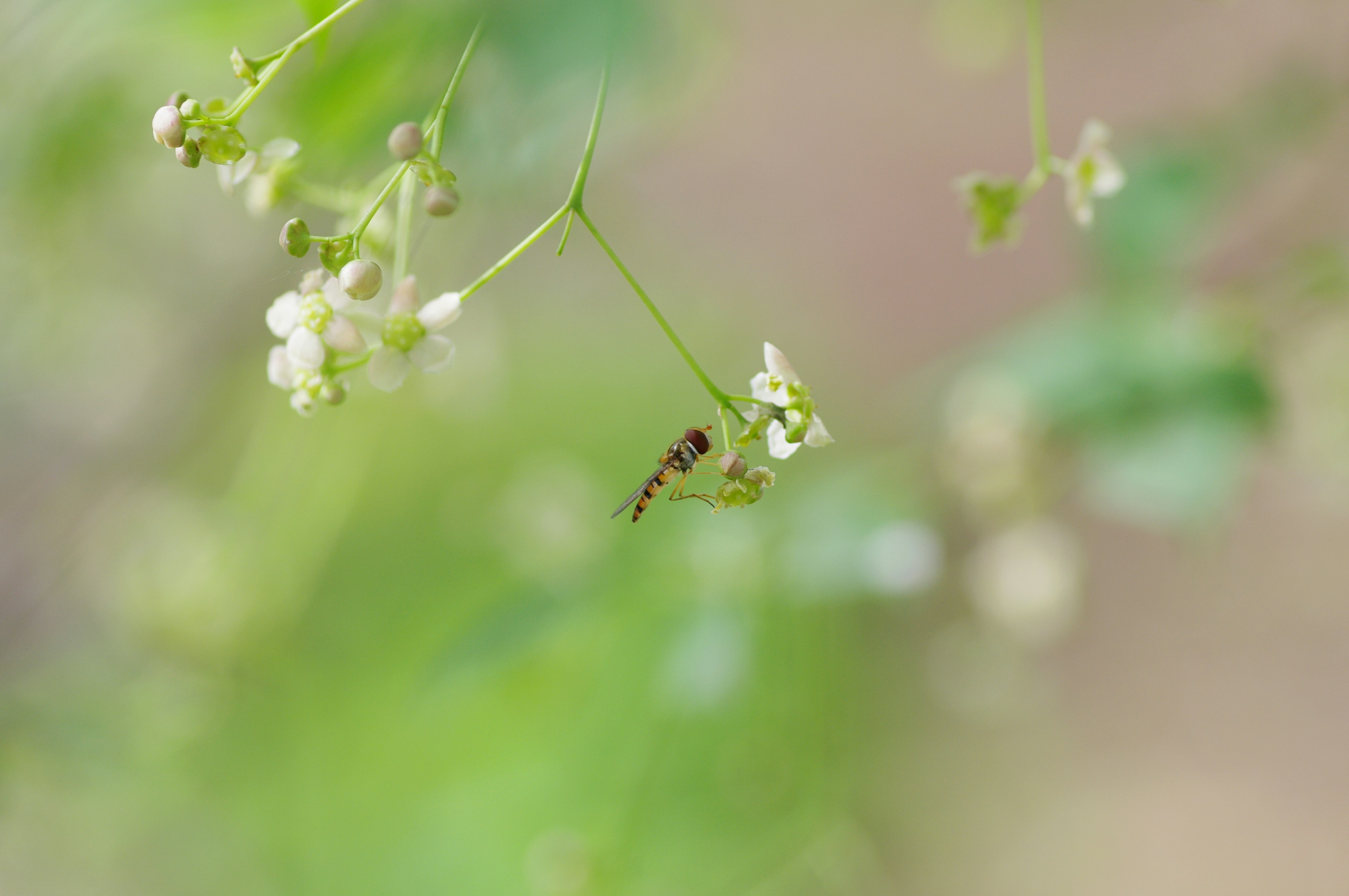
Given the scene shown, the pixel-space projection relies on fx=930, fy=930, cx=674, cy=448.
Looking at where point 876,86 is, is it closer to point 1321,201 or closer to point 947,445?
point 1321,201

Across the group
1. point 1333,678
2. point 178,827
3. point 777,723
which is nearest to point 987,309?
point 1333,678

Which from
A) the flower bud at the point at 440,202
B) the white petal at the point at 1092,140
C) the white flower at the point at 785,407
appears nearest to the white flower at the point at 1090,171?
the white petal at the point at 1092,140

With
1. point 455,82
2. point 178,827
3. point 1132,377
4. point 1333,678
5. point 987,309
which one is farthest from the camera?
point 987,309

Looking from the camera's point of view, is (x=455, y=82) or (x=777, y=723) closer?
(x=455, y=82)

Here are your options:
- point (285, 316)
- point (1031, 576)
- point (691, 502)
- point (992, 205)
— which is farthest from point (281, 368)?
point (1031, 576)

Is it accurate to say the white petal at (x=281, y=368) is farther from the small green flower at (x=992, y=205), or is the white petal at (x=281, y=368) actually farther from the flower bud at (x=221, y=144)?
the small green flower at (x=992, y=205)

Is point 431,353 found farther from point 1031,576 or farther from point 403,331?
point 1031,576
